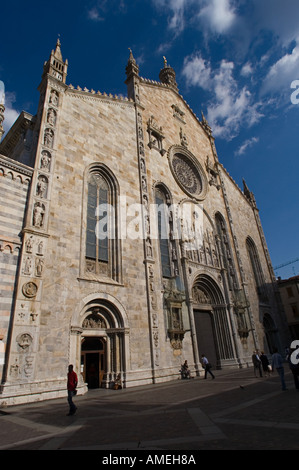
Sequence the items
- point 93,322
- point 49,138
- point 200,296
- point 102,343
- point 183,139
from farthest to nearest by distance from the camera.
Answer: point 183,139, point 200,296, point 49,138, point 102,343, point 93,322

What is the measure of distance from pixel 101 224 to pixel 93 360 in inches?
291

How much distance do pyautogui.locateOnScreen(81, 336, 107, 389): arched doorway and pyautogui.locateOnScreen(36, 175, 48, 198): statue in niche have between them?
24.3 ft

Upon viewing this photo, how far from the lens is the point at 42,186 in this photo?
13.9m

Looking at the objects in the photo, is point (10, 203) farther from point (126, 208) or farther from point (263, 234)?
point (263, 234)

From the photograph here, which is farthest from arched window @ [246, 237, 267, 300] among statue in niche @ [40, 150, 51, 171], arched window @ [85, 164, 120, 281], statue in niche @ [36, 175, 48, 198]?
statue in niche @ [40, 150, 51, 171]

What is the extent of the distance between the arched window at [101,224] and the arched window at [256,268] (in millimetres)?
18484

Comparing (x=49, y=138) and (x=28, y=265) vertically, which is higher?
(x=49, y=138)

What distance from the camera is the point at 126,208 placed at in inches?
703

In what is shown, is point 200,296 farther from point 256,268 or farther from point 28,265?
point 28,265

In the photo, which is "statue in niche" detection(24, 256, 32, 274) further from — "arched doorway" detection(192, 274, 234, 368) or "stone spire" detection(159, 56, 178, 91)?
"stone spire" detection(159, 56, 178, 91)

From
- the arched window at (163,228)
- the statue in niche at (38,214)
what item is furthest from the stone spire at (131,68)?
the statue in niche at (38,214)

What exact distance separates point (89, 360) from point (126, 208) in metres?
9.04

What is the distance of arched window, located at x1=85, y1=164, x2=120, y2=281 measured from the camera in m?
15.4

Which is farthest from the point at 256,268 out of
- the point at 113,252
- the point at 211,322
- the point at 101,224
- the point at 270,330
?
the point at 101,224
